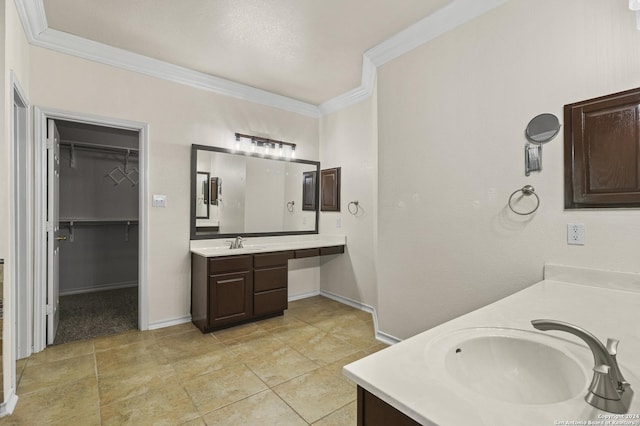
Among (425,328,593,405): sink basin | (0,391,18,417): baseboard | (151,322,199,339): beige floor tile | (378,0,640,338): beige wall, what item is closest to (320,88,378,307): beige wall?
(378,0,640,338): beige wall

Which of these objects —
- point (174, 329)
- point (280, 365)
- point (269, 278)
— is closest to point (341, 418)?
point (280, 365)

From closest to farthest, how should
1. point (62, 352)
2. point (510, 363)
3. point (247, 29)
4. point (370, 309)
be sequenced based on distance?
point (510, 363) < point (247, 29) < point (62, 352) < point (370, 309)

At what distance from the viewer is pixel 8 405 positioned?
74.0 inches

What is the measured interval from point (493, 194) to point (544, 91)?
66cm

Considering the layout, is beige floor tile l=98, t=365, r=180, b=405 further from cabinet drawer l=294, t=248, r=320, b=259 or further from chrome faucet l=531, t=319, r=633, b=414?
chrome faucet l=531, t=319, r=633, b=414

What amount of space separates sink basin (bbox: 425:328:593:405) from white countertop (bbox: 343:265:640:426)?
1.4 inches

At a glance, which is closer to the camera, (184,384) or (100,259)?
(184,384)

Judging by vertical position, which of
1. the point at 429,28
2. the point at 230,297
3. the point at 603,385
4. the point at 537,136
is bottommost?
the point at 230,297

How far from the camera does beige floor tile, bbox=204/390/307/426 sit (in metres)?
1.82

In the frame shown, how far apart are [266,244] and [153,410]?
2.19m

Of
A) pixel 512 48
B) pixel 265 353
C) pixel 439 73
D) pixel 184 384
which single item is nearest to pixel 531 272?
pixel 512 48

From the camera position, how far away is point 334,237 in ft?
14.0

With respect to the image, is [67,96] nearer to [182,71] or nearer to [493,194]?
[182,71]

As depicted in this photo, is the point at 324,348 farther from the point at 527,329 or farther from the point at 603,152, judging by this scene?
the point at 603,152
